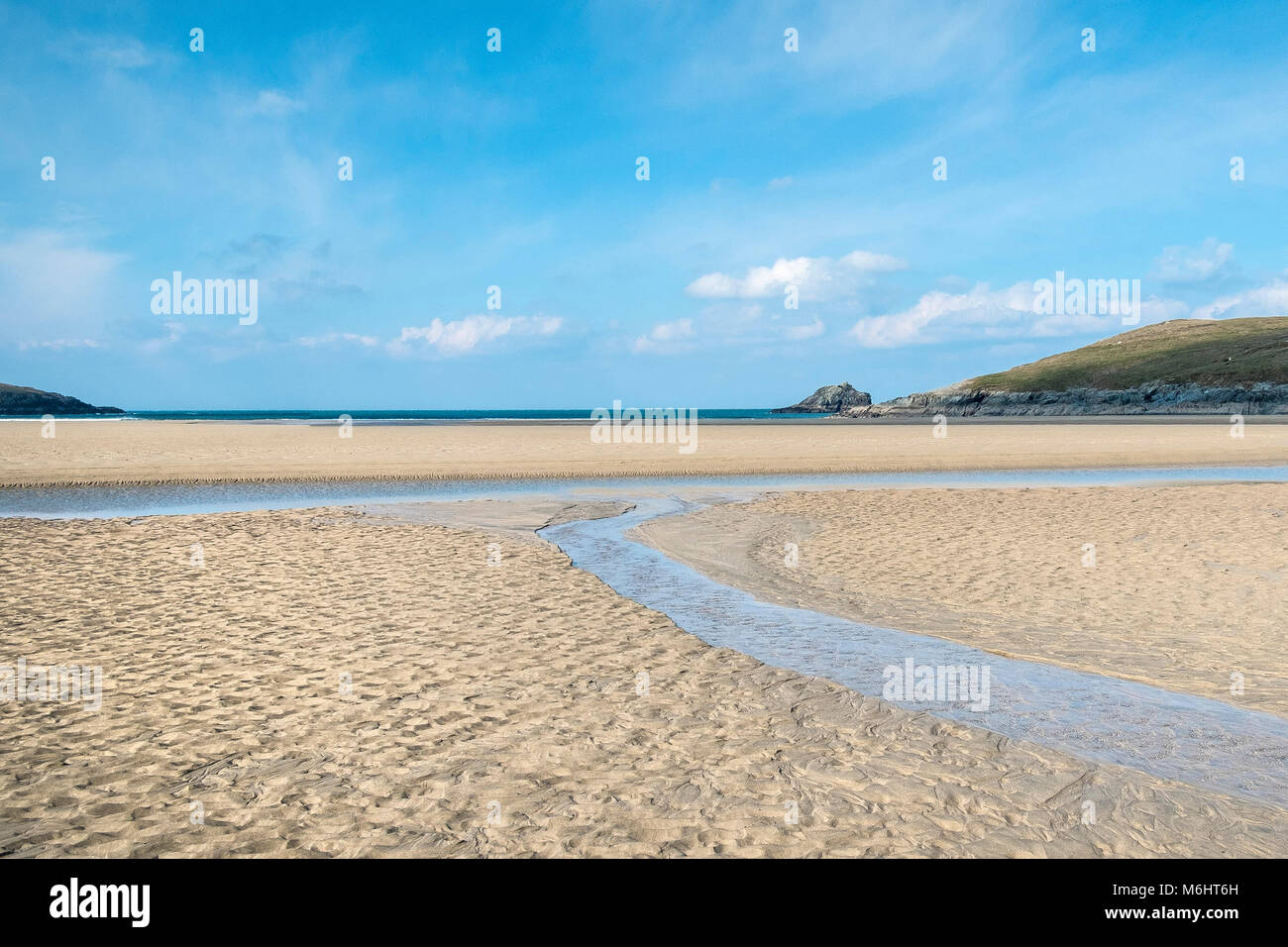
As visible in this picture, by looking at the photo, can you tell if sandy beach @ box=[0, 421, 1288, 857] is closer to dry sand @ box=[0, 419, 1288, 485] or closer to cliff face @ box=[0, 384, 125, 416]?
dry sand @ box=[0, 419, 1288, 485]

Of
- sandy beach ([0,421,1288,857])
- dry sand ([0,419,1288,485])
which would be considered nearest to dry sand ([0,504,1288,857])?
sandy beach ([0,421,1288,857])

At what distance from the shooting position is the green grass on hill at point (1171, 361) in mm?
121188

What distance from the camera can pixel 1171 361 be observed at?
137 metres

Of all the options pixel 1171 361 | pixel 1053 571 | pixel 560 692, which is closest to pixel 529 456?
pixel 1053 571

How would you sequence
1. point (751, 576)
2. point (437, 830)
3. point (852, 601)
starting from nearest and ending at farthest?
point (437, 830) → point (852, 601) → point (751, 576)

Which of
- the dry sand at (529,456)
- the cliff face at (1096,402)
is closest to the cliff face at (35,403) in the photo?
the dry sand at (529,456)

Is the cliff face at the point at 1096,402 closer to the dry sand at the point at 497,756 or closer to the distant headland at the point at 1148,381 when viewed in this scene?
the distant headland at the point at 1148,381

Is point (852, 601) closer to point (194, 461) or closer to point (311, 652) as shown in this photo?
point (311, 652)

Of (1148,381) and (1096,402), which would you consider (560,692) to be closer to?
(1096,402)

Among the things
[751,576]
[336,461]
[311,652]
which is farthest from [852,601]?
[336,461]

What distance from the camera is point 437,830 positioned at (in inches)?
196
